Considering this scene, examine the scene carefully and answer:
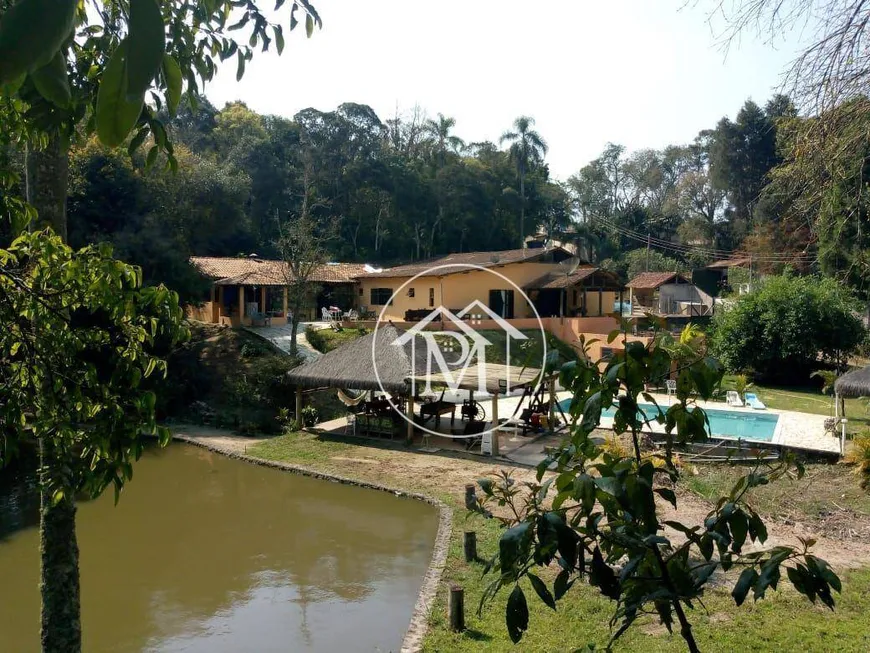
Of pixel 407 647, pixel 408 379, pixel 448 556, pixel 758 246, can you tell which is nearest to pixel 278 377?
pixel 408 379

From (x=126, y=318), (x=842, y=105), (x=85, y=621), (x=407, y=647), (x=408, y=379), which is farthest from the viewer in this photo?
(x=408, y=379)

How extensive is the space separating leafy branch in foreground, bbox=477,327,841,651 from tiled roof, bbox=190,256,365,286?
22436 mm

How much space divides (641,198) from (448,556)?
167 feet

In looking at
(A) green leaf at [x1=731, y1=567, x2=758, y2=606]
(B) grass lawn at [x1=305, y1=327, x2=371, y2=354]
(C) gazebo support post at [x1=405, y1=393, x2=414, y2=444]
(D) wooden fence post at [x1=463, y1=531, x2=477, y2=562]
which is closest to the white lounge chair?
(C) gazebo support post at [x1=405, y1=393, x2=414, y2=444]

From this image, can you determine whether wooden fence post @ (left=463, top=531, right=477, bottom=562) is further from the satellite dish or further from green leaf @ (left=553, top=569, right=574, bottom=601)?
the satellite dish

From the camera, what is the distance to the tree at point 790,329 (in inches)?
806

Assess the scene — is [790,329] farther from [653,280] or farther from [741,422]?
[653,280]

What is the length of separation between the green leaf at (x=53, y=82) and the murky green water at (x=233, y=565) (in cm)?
671

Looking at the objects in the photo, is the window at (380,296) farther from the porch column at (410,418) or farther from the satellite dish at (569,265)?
the porch column at (410,418)

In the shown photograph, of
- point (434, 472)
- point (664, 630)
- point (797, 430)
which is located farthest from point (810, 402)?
point (664, 630)

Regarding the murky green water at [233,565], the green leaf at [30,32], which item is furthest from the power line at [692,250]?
the green leaf at [30,32]

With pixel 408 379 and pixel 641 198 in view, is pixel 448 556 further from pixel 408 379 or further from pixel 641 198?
pixel 641 198

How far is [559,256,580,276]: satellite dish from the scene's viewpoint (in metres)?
29.1

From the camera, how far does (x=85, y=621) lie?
7.18m
